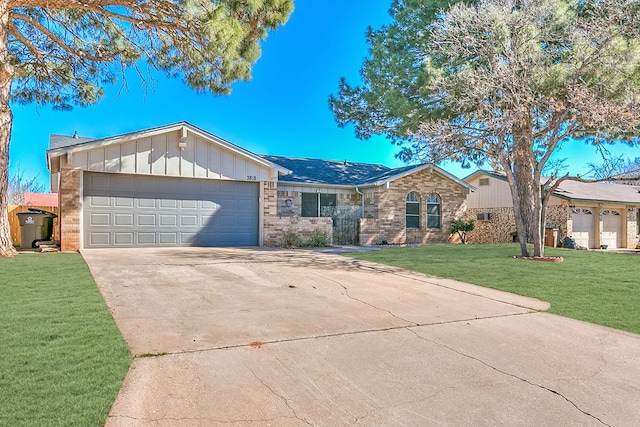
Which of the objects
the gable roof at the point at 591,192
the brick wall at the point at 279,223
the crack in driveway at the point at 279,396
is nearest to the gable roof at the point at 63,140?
the brick wall at the point at 279,223

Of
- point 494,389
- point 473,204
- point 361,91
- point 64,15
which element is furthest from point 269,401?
point 473,204

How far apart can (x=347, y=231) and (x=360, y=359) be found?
45.3ft

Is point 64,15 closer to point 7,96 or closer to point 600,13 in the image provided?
point 7,96

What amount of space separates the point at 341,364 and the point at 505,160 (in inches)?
397

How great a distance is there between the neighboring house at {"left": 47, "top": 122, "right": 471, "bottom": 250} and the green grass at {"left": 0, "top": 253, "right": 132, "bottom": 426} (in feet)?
21.6

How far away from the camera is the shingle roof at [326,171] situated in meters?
17.8

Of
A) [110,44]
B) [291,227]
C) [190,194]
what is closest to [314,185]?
[291,227]

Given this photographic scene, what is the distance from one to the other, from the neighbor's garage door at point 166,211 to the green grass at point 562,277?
4.84 meters

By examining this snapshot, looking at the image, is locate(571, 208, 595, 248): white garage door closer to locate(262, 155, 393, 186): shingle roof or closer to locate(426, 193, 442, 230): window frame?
locate(426, 193, 442, 230): window frame

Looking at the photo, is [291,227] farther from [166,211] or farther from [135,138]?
[135,138]

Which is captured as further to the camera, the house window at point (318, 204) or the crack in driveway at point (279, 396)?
the house window at point (318, 204)

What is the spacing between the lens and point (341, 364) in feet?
11.8

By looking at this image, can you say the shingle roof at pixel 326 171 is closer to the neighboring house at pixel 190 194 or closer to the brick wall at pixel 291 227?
the neighboring house at pixel 190 194

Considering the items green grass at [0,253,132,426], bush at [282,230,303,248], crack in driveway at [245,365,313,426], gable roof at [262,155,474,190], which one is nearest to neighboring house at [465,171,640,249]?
gable roof at [262,155,474,190]
